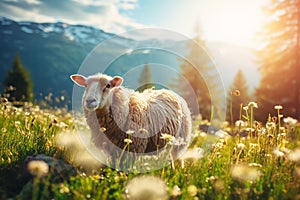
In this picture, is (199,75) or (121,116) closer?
(121,116)

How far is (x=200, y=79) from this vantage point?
30.5 m

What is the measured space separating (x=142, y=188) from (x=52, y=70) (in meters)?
189

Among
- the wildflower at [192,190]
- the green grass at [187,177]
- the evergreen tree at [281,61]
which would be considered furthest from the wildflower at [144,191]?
the evergreen tree at [281,61]

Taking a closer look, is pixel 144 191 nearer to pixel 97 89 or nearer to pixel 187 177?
pixel 187 177

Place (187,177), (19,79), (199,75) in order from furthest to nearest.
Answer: (19,79) < (199,75) < (187,177)

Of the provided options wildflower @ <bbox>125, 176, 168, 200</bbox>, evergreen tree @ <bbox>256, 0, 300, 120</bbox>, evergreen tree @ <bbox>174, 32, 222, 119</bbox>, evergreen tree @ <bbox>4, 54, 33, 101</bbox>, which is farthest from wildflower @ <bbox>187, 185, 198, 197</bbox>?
evergreen tree @ <bbox>4, 54, 33, 101</bbox>

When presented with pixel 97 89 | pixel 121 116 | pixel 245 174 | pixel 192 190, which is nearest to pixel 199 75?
pixel 121 116

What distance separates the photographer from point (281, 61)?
68.3 ft

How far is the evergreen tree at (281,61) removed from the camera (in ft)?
65.1

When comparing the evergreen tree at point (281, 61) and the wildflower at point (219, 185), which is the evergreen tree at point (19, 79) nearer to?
the evergreen tree at point (281, 61)

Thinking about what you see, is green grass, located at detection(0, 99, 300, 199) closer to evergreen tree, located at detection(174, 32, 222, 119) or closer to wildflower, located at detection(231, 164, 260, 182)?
wildflower, located at detection(231, 164, 260, 182)

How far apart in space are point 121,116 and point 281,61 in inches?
724

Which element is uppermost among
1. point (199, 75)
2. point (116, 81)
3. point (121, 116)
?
point (199, 75)

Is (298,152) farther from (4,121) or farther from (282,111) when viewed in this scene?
(282,111)
